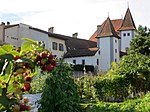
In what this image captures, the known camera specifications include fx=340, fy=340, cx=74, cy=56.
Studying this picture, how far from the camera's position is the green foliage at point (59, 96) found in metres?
8.00

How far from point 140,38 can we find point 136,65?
16085mm

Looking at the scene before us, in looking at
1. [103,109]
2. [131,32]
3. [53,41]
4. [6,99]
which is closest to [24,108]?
[6,99]

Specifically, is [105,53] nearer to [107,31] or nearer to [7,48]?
[107,31]

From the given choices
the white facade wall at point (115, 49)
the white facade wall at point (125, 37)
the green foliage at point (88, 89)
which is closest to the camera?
the green foliage at point (88, 89)

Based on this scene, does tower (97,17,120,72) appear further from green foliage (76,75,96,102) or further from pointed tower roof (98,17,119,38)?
green foliage (76,75,96,102)

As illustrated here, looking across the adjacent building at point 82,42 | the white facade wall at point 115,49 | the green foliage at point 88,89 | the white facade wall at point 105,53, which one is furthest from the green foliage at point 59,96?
the white facade wall at point 115,49

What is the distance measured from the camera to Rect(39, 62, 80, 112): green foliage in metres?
8.00

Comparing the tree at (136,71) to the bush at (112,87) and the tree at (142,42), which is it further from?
the tree at (142,42)

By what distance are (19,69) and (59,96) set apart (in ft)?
22.5

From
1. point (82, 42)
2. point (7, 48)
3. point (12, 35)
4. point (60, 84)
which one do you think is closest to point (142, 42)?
point (12, 35)

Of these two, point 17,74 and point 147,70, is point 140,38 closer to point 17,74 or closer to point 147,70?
point 147,70

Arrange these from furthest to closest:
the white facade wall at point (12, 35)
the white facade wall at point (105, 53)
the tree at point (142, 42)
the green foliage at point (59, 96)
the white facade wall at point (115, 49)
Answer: the white facade wall at point (115, 49) < the white facade wall at point (105, 53) < the white facade wall at point (12, 35) < the tree at point (142, 42) < the green foliage at point (59, 96)

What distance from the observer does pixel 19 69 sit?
125 centimetres

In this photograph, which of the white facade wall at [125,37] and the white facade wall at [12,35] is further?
the white facade wall at [125,37]
